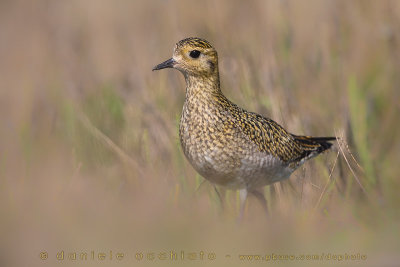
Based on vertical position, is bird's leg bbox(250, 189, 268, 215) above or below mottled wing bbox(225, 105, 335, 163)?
below

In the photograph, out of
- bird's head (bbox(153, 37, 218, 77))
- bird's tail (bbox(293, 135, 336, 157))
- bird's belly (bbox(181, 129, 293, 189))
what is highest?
bird's head (bbox(153, 37, 218, 77))

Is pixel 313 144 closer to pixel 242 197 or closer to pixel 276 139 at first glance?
pixel 276 139

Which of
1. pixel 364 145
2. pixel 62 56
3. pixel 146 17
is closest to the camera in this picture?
pixel 364 145

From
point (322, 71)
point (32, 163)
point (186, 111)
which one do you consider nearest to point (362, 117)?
point (322, 71)

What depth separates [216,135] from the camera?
5.55 metres

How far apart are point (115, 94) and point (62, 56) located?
134cm

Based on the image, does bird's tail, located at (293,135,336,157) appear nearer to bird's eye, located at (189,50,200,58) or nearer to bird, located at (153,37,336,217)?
bird, located at (153,37,336,217)

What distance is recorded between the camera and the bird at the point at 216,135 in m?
5.49

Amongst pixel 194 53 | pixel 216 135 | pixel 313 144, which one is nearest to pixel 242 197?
pixel 216 135

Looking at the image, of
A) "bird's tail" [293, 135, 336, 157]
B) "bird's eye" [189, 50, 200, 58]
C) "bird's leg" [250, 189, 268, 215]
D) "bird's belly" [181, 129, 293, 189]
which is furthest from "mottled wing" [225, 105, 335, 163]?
"bird's eye" [189, 50, 200, 58]

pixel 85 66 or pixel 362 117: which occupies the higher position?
pixel 85 66

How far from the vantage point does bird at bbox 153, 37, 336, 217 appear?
5.49 metres

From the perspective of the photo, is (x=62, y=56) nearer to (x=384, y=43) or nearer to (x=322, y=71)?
→ (x=322, y=71)

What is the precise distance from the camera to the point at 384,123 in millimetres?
7469
